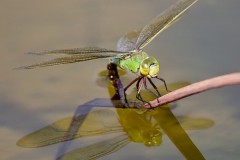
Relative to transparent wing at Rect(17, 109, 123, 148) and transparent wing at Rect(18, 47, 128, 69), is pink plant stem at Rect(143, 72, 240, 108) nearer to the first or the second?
transparent wing at Rect(17, 109, 123, 148)

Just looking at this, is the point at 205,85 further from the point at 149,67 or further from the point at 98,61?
the point at 98,61

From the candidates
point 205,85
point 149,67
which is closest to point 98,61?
point 149,67

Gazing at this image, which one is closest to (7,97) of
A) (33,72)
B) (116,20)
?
(33,72)

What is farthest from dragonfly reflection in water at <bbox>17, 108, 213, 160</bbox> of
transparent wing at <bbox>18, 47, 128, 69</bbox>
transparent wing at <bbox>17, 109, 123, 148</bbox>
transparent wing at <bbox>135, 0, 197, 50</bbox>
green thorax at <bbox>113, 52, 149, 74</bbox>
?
transparent wing at <bbox>135, 0, 197, 50</bbox>

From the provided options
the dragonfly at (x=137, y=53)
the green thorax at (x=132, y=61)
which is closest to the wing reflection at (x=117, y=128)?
the dragonfly at (x=137, y=53)

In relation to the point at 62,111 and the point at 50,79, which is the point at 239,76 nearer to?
the point at 62,111

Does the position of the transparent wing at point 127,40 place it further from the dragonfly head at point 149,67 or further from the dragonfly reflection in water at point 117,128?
the dragonfly reflection in water at point 117,128
